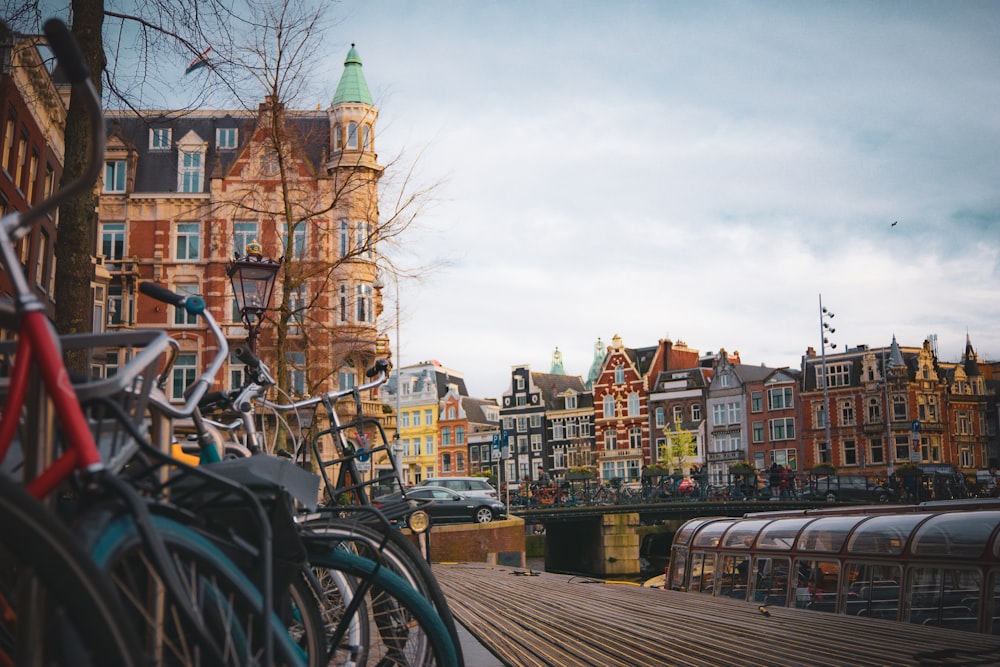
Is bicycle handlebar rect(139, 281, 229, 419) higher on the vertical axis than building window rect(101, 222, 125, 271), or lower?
lower

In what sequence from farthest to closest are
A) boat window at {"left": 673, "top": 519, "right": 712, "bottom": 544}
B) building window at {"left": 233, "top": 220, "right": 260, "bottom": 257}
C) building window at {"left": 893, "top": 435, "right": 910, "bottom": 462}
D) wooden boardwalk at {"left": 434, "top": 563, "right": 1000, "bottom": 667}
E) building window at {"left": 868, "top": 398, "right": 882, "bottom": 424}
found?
building window at {"left": 868, "top": 398, "right": 882, "bottom": 424} < building window at {"left": 893, "top": 435, "right": 910, "bottom": 462} < building window at {"left": 233, "top": 220, "right": 260, "bottom": 257} < boat window at {"left": 673, "top": 519, "right": 712, "bottom": 544} < wooden boardwalk at {"left": 434, "top": 563, "right": 1000, "bottom": 667}

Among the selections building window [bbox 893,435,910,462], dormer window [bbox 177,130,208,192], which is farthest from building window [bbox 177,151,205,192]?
building window [bbox 893,435,910,462]

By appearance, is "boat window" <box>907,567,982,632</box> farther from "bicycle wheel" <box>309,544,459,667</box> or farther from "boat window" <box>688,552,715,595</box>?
"bicycle wheel" <box>309,544,459,667</box>

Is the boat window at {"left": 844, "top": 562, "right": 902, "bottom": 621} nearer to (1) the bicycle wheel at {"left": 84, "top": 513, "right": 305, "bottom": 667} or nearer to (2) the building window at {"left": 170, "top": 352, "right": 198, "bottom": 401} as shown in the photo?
(1) the bicycle wheel at {"left": 84, "top": 513, "right": 305, "bottom": 667}

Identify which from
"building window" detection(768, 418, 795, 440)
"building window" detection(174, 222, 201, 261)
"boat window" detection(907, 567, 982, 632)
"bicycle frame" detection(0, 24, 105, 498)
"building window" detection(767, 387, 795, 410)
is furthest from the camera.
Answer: "building window" detection(767, 387, 795, 410)

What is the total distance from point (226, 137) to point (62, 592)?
42.2 meters

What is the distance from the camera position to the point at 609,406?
3155 inches

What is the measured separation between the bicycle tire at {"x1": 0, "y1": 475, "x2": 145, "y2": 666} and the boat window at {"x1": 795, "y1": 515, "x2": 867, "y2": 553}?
13.7 meters

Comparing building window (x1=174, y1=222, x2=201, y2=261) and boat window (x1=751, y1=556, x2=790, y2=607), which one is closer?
boat window (x1=751, y1=556, x2=790, y2=607)

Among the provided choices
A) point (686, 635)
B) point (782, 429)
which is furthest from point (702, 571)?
point (782, 429)

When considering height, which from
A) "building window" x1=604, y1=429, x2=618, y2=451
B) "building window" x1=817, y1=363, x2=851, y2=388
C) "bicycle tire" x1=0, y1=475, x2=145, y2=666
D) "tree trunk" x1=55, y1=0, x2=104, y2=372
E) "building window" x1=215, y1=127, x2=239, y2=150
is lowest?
"bicycle tire" x1=0, y1=475, x2=145, y2=666

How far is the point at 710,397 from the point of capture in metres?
75.1

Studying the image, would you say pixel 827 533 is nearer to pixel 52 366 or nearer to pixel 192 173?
pixel 52 366

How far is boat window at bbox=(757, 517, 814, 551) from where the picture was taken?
15.9m
